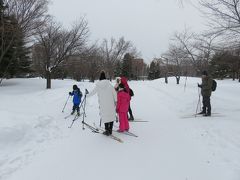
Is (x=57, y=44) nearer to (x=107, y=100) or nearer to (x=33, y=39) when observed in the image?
(x=33, y=39)

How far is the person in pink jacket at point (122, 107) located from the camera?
859 centimetres

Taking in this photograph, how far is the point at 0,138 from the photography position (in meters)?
7.07

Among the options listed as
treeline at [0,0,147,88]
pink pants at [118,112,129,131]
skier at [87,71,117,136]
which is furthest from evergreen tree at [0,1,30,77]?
pink pants at [118,112,129,131]

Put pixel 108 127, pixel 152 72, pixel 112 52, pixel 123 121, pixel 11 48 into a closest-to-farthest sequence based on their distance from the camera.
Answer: pixel 108 127, pixel 123 121, pixel 11 48, pixel 112 52, pixel 152 72

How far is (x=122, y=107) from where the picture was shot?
28.5 ft

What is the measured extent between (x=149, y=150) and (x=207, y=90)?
5.87 meters

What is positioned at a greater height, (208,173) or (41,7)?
(41,7)

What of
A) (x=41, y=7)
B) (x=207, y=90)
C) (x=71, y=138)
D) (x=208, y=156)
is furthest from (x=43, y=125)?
(x=41, y=7)

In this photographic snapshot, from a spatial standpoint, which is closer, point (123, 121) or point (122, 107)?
point (123, 121)

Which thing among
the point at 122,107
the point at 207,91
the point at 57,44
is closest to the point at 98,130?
the point at 122,107

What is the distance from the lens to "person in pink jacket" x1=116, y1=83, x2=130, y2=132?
8.59 meters

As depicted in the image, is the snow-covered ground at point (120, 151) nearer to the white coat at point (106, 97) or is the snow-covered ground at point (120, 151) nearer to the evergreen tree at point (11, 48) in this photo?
the white coat at point (106, 97)

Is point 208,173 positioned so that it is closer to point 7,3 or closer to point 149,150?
point 149,150

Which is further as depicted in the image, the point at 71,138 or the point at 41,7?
the point at 41,7
